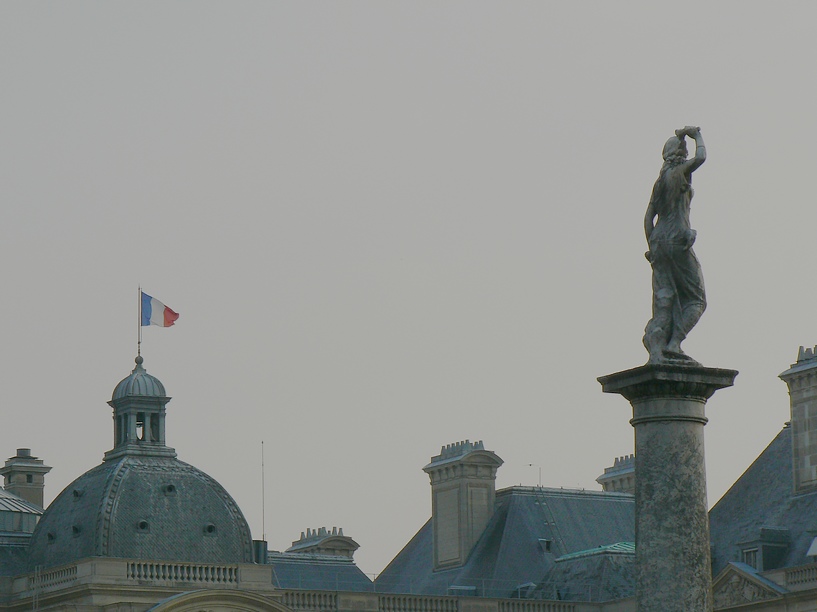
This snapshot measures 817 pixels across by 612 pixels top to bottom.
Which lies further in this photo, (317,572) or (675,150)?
(317,572)

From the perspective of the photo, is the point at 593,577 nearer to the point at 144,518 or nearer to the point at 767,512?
the point at 767,512

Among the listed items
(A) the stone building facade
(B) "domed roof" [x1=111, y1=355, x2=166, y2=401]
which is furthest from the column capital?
(B) "domed roof" [x1=111, y1=355, x2=166, y2=401]

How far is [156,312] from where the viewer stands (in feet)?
255

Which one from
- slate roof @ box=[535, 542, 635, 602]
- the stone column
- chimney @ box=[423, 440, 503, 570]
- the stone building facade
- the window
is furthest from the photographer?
chimney @ box=[423, 440, 503, 570]

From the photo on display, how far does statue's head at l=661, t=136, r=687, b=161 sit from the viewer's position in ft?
94.6

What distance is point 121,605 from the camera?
69625 millimetres

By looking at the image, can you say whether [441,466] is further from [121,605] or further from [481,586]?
[121,605]

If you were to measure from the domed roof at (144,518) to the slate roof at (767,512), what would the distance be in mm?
15404

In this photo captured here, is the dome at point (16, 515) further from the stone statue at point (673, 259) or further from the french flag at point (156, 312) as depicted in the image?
the stone statue at point (673, 259)

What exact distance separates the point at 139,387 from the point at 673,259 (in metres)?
→ 50.5

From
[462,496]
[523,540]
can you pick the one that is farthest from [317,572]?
[523,540]

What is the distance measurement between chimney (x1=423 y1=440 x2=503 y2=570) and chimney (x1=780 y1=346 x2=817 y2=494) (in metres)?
14.9

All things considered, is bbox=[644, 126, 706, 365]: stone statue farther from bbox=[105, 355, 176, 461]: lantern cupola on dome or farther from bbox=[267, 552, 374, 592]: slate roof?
bbox=[267, 552, 374, 592]: slate roof

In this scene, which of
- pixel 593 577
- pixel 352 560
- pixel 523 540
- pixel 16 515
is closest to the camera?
pixel 593 577
